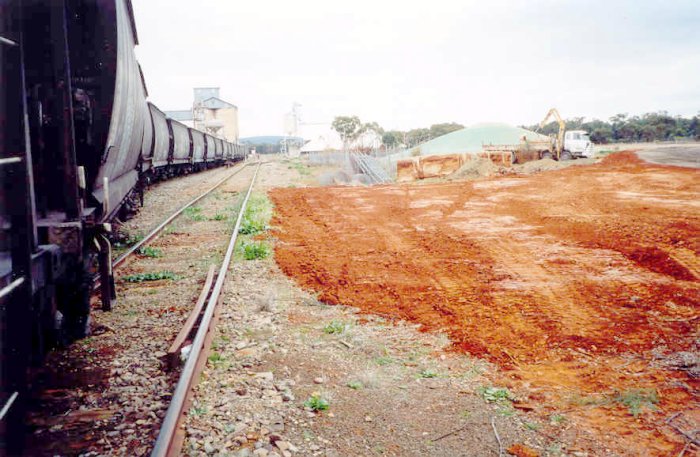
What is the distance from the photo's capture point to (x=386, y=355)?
4.81 meters

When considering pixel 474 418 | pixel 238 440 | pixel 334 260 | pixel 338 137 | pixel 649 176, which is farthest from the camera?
pixel 338 137

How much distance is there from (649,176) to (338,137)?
67.1 metres

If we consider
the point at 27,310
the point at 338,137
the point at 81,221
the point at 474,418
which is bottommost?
the point at 474,418

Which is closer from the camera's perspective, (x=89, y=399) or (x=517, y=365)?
(x=89, y=399)

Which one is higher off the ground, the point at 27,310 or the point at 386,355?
the point at 27,310

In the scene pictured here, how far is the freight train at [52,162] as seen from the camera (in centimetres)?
245

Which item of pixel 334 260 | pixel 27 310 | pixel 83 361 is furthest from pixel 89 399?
pixel 334 260

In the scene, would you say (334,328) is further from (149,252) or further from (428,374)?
(149,252)

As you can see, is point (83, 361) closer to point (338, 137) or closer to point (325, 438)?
point (325, 438)

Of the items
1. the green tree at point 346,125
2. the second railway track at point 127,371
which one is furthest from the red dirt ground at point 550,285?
the green tree at point 346,125

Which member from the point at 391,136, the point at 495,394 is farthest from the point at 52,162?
the point at 391,136

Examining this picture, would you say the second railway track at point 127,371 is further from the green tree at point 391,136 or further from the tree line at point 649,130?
the green tree at point 391,136

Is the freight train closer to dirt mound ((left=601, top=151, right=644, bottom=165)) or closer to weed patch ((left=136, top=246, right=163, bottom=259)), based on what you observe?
weed patch ((left=136, top=246, right=163, bottom=259))

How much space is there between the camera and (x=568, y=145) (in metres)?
35.5
